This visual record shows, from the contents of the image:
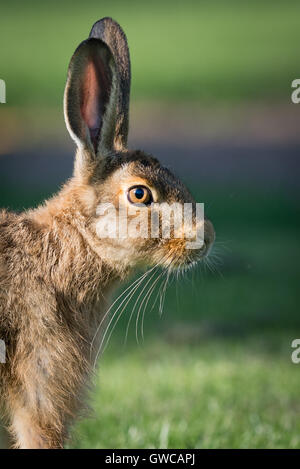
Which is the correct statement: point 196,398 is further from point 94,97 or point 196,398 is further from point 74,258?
point 94,97

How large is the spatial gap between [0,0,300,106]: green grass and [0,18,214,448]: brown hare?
39.3ft

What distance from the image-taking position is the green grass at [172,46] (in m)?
16.5

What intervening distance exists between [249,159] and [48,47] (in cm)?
727

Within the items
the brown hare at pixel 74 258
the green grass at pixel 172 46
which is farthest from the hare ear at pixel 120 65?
the green grass at pixel 172 46

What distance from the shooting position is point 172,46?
20078mm

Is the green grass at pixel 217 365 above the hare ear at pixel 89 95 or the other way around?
the other way around

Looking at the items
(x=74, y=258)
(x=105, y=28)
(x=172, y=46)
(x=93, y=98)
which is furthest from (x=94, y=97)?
(x=172, y=46)

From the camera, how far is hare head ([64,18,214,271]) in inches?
140

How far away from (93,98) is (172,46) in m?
16.8

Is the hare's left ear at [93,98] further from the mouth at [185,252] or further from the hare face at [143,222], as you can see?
the mouth at [185,252]

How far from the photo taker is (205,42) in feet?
64.5

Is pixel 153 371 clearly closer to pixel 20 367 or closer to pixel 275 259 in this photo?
pixel 20 367

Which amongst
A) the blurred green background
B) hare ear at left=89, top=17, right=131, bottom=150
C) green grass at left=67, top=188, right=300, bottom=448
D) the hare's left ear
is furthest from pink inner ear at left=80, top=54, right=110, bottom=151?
green grass at left=67, top=188, right=300, bottom=448

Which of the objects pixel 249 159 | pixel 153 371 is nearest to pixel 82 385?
pixel 153 371
